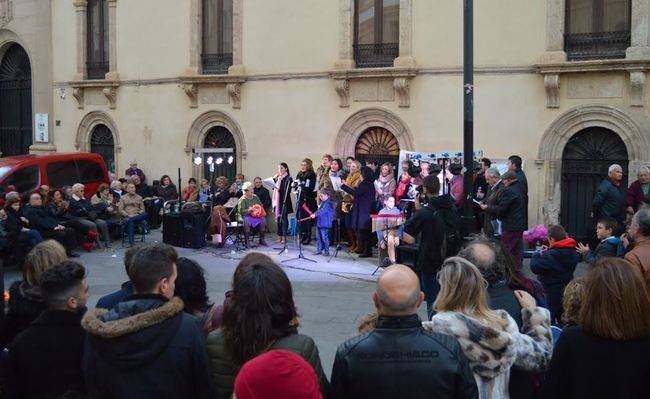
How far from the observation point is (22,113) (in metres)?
25.6

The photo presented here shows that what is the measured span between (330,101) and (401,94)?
1.81 meters

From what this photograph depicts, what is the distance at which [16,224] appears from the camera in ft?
44.9

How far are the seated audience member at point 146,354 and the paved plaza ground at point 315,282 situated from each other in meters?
4.15

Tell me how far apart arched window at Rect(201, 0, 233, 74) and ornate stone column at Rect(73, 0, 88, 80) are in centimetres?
466

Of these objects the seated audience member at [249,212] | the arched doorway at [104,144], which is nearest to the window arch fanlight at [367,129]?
the seated audience member at [249,212]

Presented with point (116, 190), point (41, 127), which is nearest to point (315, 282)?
point (116, 190)

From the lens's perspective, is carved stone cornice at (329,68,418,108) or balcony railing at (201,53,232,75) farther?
balcony railing at (201,53,232,75)

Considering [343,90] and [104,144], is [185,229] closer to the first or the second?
[343,90]

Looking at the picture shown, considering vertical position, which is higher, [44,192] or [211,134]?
[211,134]

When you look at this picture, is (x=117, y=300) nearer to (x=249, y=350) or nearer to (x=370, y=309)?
(x=249, y=350)

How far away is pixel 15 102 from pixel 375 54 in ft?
46.7

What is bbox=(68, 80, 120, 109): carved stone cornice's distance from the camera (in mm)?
21406

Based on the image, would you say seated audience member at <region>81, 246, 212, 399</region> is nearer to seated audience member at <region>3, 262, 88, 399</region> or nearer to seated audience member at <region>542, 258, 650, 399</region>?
seated audience member at <region>3, 262, 88, 399</region>

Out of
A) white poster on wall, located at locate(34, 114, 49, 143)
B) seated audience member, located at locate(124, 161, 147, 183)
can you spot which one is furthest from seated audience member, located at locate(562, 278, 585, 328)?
white poster on wall, located at locate(34, 114, 49, 143)
